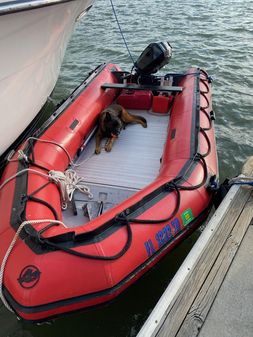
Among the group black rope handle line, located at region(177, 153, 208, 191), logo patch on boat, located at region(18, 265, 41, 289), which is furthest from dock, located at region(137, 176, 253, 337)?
logo patch on boat, located at region(18, 265, 41, 289)

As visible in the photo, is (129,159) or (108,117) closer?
(129,159)

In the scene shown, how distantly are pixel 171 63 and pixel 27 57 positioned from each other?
395 cm

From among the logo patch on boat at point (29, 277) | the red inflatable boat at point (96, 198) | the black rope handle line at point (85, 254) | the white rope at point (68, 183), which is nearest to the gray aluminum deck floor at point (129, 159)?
the red inflatable boat at point (96, 198)

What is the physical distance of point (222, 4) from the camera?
10586 mm

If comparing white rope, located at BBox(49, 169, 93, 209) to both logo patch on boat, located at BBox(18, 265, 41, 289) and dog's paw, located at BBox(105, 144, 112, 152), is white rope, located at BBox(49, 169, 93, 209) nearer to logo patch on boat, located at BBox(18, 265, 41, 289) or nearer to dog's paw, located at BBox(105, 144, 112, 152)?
dog's paw, located at BBox(105, 144, 112, 152)

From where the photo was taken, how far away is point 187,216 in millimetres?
2791

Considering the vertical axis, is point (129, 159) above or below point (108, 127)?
below

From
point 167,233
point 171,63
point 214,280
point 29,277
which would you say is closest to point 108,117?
point 167,233

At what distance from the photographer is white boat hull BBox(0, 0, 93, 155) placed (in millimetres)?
3217

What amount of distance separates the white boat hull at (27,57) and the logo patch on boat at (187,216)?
6.62 ft

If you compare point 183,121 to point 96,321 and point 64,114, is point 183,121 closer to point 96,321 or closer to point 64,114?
point 64,114

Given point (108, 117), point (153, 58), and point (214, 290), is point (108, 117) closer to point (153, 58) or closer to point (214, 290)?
point (153, 58)

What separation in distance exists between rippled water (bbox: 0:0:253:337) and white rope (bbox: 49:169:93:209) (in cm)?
94

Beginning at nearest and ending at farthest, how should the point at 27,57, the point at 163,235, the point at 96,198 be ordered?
the point at 163,235
the point at 96,198
the point at 27,57
